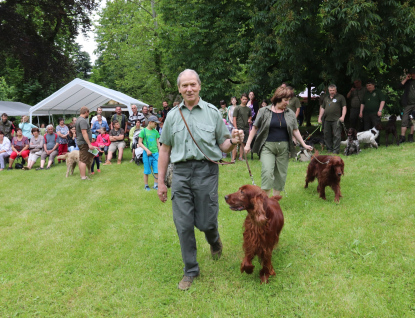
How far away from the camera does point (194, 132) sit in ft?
10.9

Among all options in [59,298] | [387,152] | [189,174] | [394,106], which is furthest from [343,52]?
[59,298]

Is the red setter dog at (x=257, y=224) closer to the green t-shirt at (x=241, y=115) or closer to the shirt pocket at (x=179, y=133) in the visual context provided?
the shirt pocket at (x=179, y=133)

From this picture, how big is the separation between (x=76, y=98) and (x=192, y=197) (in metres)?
16.0

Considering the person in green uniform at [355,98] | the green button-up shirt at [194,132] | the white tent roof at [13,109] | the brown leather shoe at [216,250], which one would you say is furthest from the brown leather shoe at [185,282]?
the white tent roof at [13,109]

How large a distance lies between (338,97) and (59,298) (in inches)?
365

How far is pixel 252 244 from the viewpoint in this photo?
335cm

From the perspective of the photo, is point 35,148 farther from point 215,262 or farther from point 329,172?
point 329,172

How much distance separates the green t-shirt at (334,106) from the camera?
9.86m

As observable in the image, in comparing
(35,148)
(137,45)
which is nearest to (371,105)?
(35,148)

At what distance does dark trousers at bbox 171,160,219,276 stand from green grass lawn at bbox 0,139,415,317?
2.31 ft

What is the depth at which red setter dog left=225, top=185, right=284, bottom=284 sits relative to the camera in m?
3.20

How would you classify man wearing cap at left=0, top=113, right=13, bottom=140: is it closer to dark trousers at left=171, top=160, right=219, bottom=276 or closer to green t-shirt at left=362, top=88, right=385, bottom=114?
dark trousers at left=171, top=160, right=219, bottom=276

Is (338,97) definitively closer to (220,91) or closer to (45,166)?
(220,91)

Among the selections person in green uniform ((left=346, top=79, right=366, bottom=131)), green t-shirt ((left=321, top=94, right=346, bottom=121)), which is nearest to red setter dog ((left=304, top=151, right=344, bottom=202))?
green t-shirt ((left=321, top=94, right=346, bottom=121))
